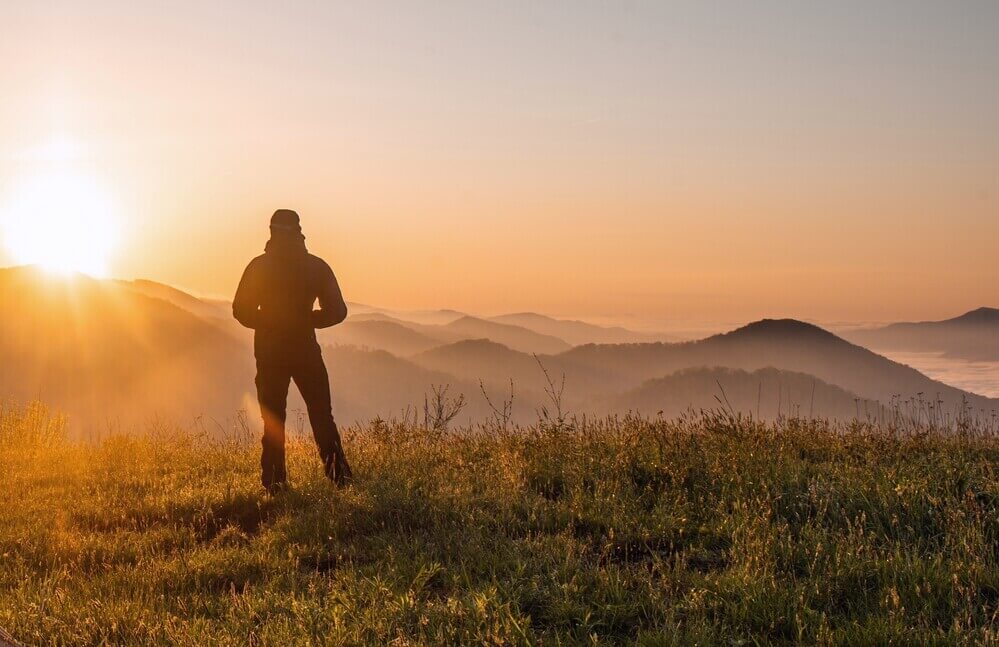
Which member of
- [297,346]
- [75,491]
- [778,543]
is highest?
[297,346]

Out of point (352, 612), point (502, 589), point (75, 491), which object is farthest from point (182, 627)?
point (75, 491)

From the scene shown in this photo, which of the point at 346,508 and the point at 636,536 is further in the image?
the point at 346,508

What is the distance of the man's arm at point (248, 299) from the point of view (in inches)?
338

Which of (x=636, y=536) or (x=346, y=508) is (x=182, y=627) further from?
(x=636, y=536)

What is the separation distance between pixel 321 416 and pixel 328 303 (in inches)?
48.8

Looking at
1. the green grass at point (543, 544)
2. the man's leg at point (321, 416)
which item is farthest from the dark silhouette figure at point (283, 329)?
the green grass at point (543, 544)

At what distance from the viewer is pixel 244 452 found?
1062 centimetres

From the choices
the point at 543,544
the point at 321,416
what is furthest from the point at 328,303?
the point at 543,544

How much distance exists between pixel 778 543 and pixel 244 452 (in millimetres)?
7335

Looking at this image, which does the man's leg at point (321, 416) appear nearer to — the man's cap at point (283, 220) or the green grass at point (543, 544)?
the green grass at point (543, 544)

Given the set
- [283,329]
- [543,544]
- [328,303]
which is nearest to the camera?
[543,544]

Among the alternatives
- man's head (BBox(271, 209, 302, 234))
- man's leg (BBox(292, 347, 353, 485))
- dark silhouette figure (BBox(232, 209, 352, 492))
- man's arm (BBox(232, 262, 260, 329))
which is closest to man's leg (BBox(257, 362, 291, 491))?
dark silhouette figure (BBox(232, 209, 352, 492))

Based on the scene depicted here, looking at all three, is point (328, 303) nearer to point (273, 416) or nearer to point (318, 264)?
point (318, 264)

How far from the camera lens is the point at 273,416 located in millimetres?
8617
